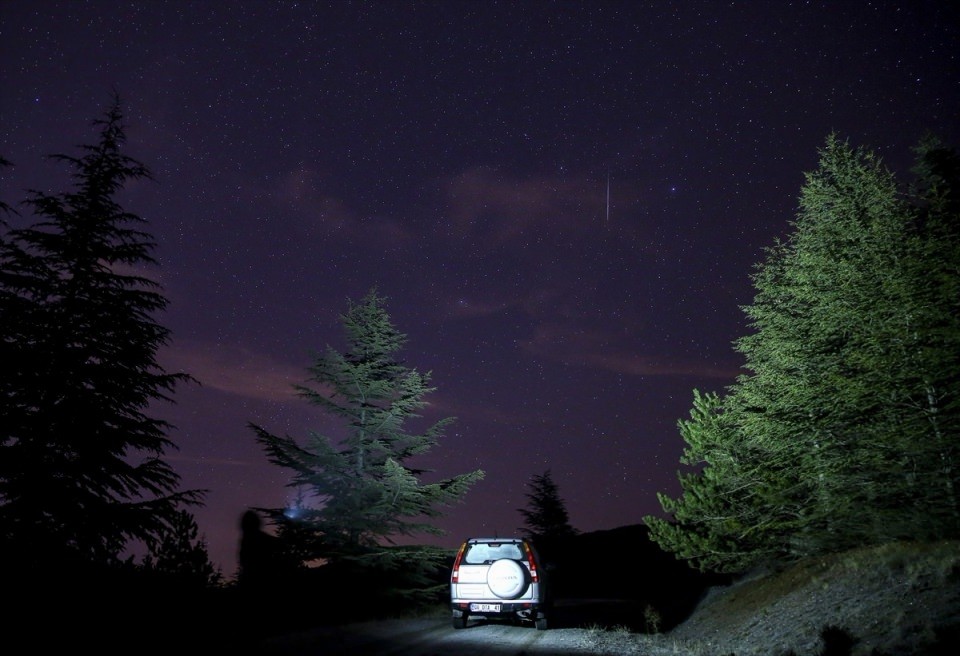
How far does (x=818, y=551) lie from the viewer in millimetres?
13688

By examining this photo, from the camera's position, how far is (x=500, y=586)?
1175cm

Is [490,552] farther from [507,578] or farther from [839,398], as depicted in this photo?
[839,398]

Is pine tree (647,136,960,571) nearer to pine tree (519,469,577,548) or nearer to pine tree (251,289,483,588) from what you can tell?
pine tree (251,289,483,588)

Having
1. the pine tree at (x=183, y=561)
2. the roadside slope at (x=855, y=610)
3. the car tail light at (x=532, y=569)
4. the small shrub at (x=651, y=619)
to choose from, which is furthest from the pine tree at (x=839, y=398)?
the pine tree at (x=183, y=561)

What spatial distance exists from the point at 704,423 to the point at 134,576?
15.6m

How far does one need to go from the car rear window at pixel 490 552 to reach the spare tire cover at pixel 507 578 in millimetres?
586

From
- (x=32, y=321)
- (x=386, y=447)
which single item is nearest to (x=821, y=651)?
(x=386, y=447)

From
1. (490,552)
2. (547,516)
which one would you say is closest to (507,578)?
(490,552)

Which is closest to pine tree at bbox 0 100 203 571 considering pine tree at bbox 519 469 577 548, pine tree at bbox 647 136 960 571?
pine tree at bbox 647 136 960 571

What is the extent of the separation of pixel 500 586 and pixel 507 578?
0.75 ft

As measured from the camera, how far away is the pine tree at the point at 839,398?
11.2 meters

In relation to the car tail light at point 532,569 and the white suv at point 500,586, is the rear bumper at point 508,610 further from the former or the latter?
the car tail light at point 532,569

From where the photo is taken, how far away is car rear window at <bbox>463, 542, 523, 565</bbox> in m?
12.5

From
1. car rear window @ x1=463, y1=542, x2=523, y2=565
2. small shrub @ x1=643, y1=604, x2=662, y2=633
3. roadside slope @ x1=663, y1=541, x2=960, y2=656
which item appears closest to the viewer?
roadside slope @ x1=663, y1=541, x2=960, y2=656
